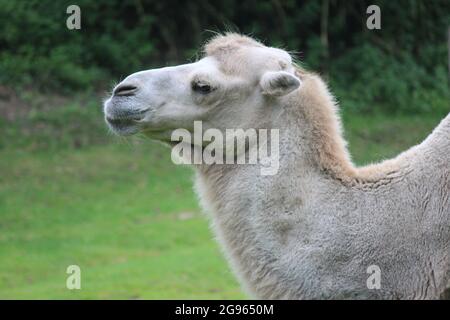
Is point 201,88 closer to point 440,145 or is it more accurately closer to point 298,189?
point 298,189

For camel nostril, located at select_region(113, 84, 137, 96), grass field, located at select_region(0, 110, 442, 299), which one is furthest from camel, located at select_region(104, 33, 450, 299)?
grass field, located at select_region(0, 110, 442, 299)

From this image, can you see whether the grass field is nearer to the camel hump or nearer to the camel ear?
the camel ear

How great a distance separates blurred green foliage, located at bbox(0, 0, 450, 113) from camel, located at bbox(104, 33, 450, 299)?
12.8m

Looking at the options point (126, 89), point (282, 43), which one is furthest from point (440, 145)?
point (282, 43)

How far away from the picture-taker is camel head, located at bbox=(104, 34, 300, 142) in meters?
5.34

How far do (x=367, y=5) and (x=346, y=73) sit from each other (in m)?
1.45

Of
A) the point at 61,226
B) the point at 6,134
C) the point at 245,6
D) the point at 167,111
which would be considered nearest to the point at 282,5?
the point at 245,6

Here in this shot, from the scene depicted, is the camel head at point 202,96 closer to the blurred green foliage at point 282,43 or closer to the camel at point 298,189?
the camel at point 298,189

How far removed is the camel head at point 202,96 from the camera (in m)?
5.34

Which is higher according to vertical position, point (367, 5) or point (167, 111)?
point (367, 5)

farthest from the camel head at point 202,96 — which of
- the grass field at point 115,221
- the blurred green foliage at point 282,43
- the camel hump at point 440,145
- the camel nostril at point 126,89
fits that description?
the blurred green foliage at point 282,43
